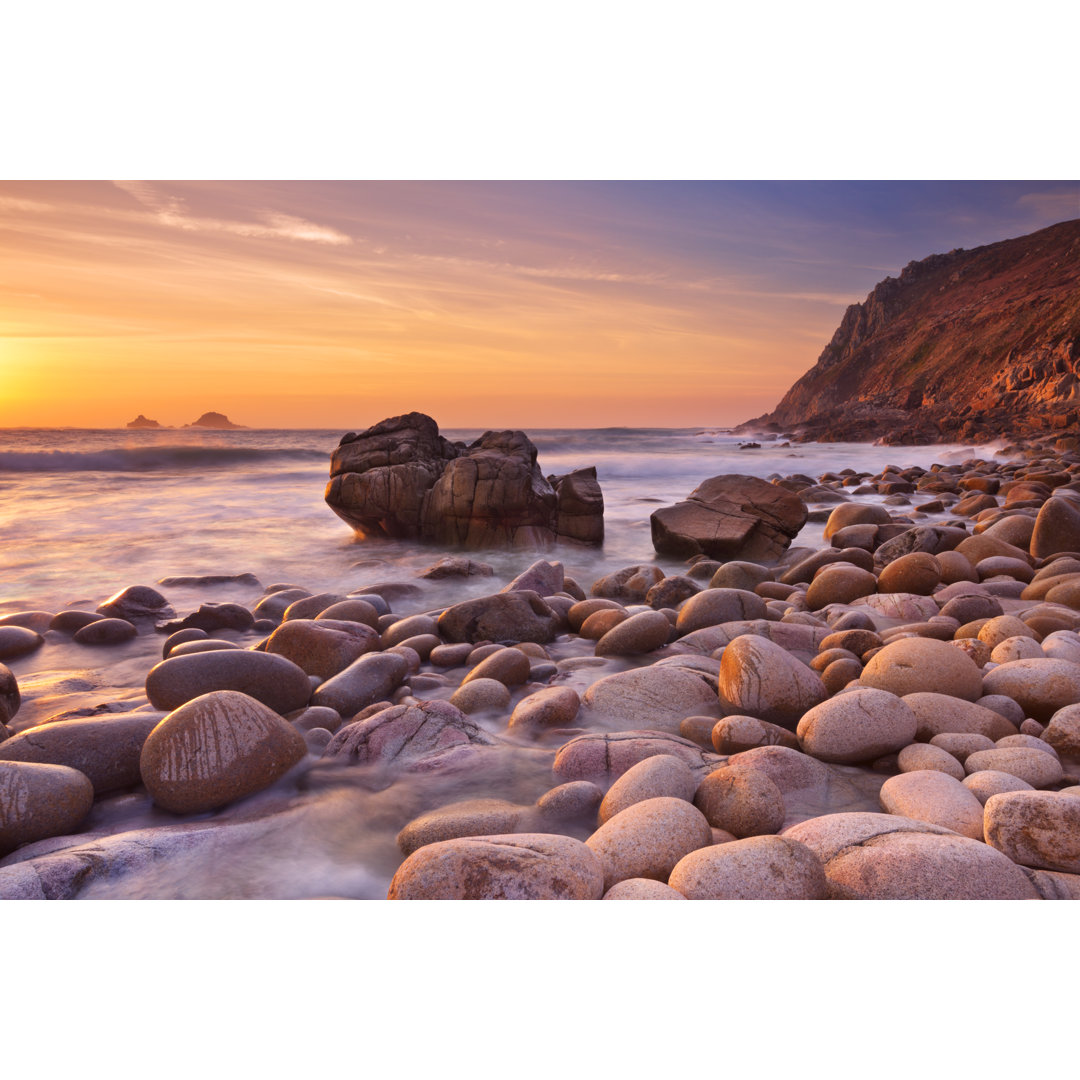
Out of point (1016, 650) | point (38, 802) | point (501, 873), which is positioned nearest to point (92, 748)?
point (38, 802)

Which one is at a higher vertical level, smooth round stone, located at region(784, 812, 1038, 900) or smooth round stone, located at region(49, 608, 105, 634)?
smooth round stone, located at region(784, 812, 1038, 900)

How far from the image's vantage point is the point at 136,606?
14.1 ft

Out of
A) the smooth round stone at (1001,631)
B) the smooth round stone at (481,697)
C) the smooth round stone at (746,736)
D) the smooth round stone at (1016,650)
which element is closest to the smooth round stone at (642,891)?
the smooth round stone at (746,736)

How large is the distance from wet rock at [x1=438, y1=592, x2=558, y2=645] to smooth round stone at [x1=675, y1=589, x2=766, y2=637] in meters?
0.76

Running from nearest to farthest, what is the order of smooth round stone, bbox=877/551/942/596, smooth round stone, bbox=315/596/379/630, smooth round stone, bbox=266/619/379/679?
1. smooth round stone, bbox=266/619/379/679
2. smooth round stone, bbox=315/596/379/630
3. smooth round stone, bbox=877/551/942/596

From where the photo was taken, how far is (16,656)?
11.9 ft

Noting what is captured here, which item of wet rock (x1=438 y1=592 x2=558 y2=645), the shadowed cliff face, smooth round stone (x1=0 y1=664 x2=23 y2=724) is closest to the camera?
smooth round stone (x1=0 y1=664 x2=23 y2=724)

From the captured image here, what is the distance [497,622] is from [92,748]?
1.95 meters

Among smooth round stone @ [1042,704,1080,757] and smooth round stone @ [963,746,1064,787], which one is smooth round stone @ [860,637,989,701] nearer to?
smooth round stone @ [1042,704,1080,757]

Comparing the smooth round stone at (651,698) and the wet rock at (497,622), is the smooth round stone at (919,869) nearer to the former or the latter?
the smooth round stone at (651,698)

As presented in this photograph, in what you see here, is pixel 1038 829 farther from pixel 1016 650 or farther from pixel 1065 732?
pixel 1016 650

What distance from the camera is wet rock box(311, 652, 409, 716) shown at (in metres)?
2.74

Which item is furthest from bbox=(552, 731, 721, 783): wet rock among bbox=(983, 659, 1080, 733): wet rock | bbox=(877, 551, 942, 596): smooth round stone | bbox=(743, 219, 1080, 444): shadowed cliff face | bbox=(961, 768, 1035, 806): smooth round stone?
bbox=(743, 219, 1080, 444): shadowed cliff face

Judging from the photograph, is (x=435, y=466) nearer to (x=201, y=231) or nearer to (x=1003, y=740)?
(x=201, y=231)
